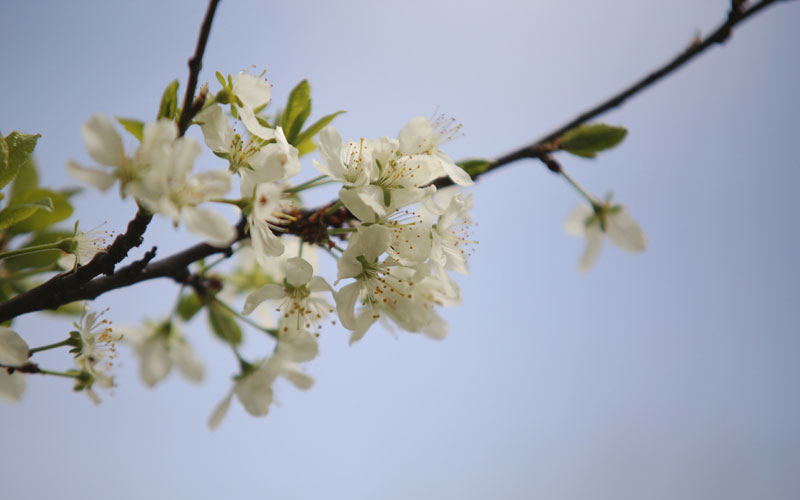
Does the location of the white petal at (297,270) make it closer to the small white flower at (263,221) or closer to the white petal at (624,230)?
the small white flower at (263,221)

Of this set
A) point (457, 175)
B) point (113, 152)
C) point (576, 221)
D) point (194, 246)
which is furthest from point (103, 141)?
point (576, 221)

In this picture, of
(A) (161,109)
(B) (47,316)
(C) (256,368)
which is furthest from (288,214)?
(B) (47,316)

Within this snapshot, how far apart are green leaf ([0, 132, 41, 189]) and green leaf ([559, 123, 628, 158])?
4.27 ft

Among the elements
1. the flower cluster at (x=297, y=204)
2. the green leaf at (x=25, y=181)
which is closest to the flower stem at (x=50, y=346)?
the flower cluster at (x=297, y=204)

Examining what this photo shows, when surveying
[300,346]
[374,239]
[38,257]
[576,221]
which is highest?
[374,239]

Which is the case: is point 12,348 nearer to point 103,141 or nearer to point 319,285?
point 103,141

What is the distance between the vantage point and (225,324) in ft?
5.52

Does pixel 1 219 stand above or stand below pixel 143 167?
below

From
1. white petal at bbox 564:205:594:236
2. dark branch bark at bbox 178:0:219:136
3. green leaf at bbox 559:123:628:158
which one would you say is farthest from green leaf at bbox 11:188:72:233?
white petal at bbox 564:205:594:236

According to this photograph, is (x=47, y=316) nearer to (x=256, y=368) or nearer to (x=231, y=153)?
(x=256, y=368)

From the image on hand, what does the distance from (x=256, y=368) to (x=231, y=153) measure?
737mm

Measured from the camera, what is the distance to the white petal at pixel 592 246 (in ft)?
6.22

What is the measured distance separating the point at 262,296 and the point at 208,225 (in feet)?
1.29

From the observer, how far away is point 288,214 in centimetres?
137
